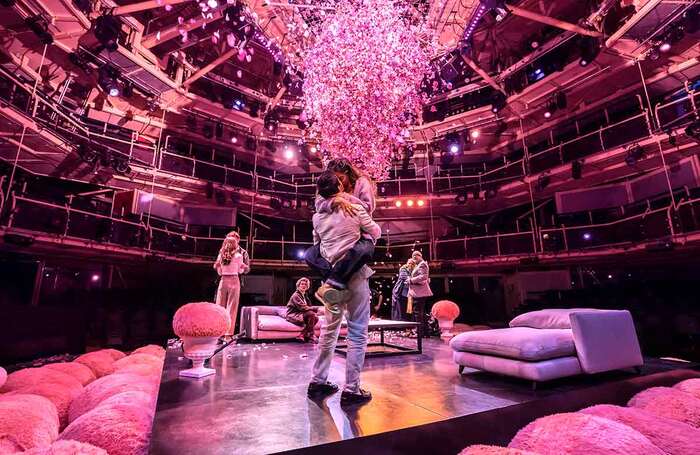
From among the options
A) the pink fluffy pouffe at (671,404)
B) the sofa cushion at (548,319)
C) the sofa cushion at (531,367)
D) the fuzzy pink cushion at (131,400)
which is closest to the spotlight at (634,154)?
the sofa cushion at (548,319)

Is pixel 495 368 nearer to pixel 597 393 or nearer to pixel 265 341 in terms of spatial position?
pixel 597 393

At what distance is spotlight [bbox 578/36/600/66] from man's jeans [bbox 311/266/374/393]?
439 inches

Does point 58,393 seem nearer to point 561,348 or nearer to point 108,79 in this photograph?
point 561,348

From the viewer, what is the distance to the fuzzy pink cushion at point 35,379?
9.39 ft

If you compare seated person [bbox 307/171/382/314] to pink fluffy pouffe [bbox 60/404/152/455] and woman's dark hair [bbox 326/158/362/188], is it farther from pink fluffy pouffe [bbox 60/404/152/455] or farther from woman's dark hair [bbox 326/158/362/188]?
pink fluffy pouffe [bbox 60/404/152/455]

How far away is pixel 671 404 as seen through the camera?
2281 mm

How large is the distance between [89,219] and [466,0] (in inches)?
479

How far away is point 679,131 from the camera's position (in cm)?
940

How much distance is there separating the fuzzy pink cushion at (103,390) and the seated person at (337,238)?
62.8 inches

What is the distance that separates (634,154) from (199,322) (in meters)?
12.7

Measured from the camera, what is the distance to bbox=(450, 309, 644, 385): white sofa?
2.61m

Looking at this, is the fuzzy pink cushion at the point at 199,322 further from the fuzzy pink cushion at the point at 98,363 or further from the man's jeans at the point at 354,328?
the fuzzy pink cushion at the point at 98,363

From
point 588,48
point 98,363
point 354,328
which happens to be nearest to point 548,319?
point 354,328

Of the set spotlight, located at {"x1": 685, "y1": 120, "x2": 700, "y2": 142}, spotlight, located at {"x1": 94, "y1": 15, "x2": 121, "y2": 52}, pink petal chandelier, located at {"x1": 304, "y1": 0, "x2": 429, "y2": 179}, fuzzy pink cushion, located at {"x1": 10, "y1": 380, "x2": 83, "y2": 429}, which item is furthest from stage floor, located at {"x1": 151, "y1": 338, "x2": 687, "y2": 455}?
spotlight, located at {"x1": 94, "y1": 15, "x2": 121, "y2": 52}
